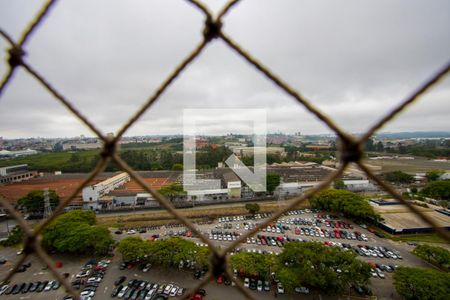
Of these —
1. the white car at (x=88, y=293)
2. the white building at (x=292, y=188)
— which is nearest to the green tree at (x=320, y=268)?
the white car at (x=88, y=293)

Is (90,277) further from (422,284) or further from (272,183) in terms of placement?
(272,183)

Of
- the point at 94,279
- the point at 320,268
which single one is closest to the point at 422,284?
the point at 320,268

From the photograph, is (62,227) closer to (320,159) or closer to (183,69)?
(183,69)

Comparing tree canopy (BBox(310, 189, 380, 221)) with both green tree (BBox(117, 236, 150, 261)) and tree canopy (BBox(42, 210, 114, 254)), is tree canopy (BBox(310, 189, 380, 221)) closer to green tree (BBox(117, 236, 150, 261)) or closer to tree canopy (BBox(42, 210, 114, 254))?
green tree (BBox(117, 236, 150, 261))

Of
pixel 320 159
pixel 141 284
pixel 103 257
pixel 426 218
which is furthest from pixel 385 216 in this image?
pixel 320 159

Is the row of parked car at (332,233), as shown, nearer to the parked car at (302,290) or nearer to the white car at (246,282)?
the parked car at (302,290)
